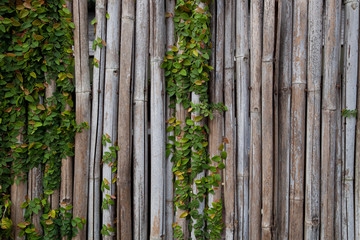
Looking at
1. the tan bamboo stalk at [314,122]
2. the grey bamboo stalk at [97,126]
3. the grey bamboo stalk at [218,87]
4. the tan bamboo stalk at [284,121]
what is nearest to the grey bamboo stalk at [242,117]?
the grey bamboo stalk at [218,87]

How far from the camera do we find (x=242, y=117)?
2268 millimetres

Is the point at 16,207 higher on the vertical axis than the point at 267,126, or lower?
lower

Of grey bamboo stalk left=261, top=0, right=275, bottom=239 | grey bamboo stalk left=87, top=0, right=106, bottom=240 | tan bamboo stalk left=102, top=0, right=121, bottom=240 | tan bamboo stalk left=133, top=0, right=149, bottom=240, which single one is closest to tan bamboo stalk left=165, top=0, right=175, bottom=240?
tan bamboo stalk left=133, top=0, right=149, bottom=240

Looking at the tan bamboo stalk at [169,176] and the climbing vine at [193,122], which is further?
the tan bamboo stalk at [169,176]

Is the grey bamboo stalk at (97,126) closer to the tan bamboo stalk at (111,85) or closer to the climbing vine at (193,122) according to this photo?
the tan bamboo stalk at (111,85)

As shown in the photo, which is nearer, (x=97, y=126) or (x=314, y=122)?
(x=314, y=122)

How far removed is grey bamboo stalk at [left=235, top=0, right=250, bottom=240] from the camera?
2262mm

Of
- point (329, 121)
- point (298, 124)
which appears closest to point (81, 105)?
point (298, 124)

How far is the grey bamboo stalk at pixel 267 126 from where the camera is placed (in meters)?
2.20

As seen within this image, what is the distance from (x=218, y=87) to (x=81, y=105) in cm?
120

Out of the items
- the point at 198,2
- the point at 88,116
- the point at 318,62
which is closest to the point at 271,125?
the point at 318,62

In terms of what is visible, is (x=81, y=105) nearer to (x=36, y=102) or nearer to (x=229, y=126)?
(x=36, y=102)

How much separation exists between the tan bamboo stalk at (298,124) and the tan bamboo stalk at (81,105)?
1.77m

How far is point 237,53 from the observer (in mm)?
2285
